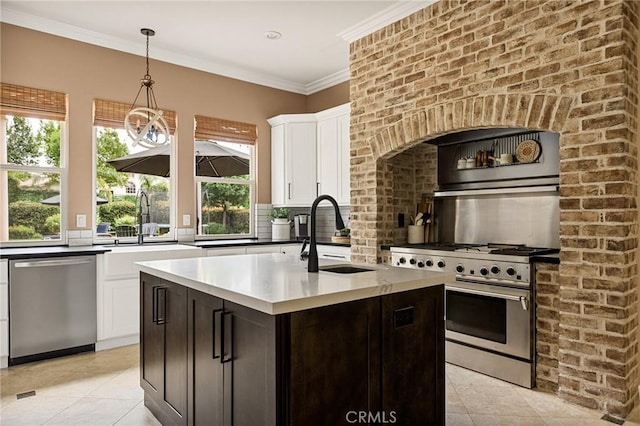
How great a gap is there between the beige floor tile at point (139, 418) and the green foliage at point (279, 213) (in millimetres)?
3127

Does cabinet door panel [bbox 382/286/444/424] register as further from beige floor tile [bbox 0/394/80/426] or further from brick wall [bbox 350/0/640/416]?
beige floor tile [bbox 0/394/80/426]

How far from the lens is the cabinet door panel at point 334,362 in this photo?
63.2 inches

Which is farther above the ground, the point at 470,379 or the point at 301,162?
the point at 301,162

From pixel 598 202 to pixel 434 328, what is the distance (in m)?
1.40

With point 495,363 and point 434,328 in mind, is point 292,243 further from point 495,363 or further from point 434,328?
point 434,328

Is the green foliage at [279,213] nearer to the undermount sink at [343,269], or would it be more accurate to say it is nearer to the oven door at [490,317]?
the oven door at [490,317]

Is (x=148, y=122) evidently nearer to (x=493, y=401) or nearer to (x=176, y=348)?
(x=176, y=348)

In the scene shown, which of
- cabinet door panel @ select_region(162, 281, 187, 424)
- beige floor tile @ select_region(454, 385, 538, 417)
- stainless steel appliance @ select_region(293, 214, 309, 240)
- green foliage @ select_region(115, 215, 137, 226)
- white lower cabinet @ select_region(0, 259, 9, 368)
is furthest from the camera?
stainless steel appliance @ select_region(293, 214, 309, 240)

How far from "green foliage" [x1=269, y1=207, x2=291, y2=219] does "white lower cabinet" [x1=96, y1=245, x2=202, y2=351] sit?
1.78 meters

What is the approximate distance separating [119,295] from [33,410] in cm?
129

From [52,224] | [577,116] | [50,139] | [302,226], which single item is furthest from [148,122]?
[577,116]

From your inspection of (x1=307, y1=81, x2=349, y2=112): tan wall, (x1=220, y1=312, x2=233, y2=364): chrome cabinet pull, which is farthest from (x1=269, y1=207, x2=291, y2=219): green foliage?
(x1=220, y1=312, x2=233, y2=364): chrome cabinet pull

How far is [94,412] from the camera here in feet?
8.63

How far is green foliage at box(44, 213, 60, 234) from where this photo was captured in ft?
13.5
